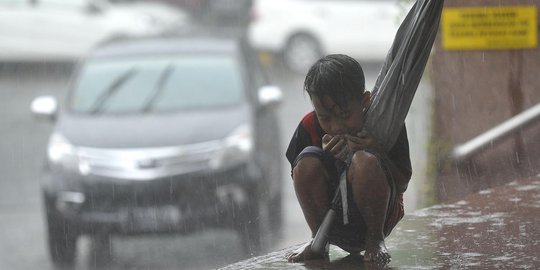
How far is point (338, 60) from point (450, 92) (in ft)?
15.4

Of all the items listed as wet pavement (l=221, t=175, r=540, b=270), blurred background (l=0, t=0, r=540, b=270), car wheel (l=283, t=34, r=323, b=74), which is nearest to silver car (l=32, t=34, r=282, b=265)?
blurred background (l=0, t=0, r=540, b=270)

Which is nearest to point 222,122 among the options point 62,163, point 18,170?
point 62,163

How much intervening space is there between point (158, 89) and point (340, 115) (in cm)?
735

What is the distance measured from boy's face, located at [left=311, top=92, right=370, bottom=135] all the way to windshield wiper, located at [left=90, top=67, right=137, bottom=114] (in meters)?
7.06

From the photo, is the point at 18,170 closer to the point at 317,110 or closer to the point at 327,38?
the point at 327,38

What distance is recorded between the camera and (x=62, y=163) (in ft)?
33.5

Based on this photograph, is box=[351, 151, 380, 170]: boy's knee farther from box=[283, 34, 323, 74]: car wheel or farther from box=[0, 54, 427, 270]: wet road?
box=[283, 34, 323, 74]: car wheel

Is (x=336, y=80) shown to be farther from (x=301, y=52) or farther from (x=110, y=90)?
(x=301, y=52)

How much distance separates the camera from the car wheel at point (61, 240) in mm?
9945

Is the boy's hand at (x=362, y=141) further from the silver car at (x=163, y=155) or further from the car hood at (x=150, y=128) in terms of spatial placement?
the car hood at (x=150, y=128)

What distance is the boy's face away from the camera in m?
3.99

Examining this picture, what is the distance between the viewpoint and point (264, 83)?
1182 cm

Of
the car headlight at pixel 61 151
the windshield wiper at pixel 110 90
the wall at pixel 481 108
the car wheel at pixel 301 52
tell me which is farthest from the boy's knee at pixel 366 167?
the car wheel at pixel 301 52

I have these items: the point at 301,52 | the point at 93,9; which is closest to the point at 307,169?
the point at 93,9
